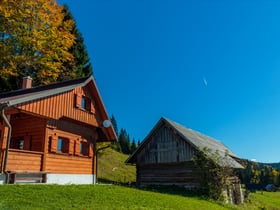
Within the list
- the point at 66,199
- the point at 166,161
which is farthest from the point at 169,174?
the point at 66,199

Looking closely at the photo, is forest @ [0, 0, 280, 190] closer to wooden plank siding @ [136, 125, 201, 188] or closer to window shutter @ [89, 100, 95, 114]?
window shutter @ [89, 100, 95, 114]

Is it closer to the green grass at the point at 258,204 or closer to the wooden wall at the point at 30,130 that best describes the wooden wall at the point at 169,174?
the green grass at the point at 258,204

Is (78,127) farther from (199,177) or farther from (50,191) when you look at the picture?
(199,177)

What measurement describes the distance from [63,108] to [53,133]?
4.87ft

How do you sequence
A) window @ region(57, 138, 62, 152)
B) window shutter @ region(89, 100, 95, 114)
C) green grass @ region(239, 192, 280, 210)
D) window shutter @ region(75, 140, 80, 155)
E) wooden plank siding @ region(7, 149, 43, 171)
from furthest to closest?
1. green grass @ region(239, 192, 280, 210)
2. window shutter @ region(89, 100, 95, 114)
3. window shutter @ region(75, 140, 80, 155)
4. window @ region(57, 138, 62, 152)
5. wooden plank siding @ region(7, 149, 43, 171)

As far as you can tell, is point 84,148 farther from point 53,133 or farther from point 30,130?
point 30,130

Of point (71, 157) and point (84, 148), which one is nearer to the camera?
point (71, 157)

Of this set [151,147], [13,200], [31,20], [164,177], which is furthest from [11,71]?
[13,200]

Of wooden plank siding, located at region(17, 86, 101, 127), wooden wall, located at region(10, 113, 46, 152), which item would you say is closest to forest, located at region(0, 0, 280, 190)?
wooden plank siding, located at region(17, 86, 101, 127)

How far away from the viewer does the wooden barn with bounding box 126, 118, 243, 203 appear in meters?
20.9

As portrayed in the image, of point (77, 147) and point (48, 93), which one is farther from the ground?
point (48, 93)

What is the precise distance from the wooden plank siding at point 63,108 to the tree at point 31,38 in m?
8.56

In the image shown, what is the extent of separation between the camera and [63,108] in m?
→ 14.8

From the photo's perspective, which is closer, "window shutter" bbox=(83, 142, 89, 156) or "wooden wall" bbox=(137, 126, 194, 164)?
"window shutter" bbox=(83, 142, 89, 156)
